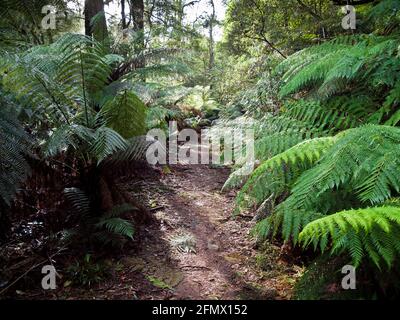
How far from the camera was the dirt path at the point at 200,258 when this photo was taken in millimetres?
2408

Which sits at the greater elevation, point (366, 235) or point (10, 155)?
point (10, 155)

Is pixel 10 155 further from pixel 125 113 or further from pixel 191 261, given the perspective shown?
pixel 191 261

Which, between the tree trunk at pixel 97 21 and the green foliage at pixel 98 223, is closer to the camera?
the green foliage at pixel 98 223

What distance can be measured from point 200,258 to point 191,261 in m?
0.09

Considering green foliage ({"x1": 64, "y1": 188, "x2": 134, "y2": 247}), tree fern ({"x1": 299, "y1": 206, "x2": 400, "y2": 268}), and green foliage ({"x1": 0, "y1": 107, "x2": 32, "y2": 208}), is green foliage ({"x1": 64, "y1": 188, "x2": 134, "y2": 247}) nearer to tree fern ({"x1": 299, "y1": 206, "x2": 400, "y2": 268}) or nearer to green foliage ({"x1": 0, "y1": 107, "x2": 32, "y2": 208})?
green foliage ({"x1": 0, "y1": 107, "x2": 32, "y2": 208})

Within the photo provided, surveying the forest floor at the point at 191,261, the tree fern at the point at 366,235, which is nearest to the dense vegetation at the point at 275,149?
the tree fern at the point at 366,235

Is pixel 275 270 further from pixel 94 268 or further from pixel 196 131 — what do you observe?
pixel 196 131

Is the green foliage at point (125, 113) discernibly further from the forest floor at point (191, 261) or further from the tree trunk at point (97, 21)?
the tree trunk at point (97, 21)

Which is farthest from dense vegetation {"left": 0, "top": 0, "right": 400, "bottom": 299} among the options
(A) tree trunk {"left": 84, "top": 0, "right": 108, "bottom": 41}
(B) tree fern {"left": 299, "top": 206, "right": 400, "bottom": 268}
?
(A) tree trunk {"left": 84, "top": 0, "right": 108, "bottom": 41}

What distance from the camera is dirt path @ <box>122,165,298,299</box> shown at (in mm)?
2408

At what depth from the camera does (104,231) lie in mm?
2666

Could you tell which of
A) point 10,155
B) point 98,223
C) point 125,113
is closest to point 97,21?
point 125,113

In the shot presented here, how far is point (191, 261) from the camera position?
2.77 meters

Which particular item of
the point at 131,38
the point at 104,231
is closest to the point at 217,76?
the point at 131,38
